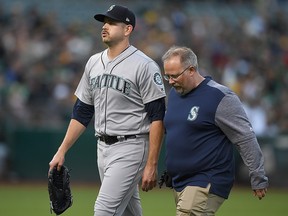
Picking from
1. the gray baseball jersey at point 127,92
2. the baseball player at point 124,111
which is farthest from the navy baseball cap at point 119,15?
the gray baseball jersey at point 127,92

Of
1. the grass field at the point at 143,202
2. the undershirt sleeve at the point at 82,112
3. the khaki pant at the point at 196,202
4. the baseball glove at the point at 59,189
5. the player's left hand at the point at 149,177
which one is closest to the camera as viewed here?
the khaki pant at the point at 196,202

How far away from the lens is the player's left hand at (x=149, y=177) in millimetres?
6738

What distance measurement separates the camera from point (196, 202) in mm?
6250

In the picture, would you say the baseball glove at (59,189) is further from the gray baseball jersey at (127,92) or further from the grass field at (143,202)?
the grass field at (143,202)

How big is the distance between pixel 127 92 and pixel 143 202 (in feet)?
24.2

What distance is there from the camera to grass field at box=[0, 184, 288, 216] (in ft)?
41.1

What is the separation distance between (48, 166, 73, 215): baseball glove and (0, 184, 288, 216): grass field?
178 inches

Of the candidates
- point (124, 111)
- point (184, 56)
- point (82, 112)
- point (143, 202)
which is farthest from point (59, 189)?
point (143, 202)

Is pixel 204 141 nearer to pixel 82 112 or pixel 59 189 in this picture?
pixel 82 112

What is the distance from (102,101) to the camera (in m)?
7.17

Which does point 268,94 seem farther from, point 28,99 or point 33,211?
point 33,211

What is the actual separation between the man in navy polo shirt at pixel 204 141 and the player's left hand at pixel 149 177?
1.08 feet

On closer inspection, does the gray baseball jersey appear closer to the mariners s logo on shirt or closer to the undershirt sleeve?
the undershirt sleeve

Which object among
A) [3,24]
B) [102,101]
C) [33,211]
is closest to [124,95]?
[102,101]
